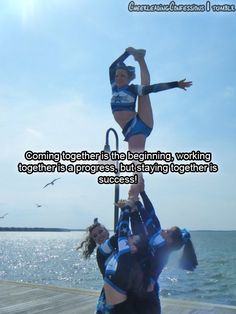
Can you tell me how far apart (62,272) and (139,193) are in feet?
141

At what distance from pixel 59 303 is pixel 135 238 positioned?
5571 mm

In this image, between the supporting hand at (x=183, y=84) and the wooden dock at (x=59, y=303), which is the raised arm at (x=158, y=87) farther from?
the wooden dock at (x=59, y=303)

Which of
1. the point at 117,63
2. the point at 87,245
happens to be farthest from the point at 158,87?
the point at 87,245

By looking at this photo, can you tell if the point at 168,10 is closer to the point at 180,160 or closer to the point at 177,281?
the point at 180,160

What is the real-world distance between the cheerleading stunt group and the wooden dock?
4.31 meters

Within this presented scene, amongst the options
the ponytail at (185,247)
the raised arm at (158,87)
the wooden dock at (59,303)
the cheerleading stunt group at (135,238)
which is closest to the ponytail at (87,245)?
the cheerleading stunt group at (135,238)

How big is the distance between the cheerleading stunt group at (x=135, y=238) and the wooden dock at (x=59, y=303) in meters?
4.31

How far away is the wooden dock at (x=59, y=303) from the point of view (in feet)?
26.8

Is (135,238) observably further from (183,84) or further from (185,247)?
(183,84)

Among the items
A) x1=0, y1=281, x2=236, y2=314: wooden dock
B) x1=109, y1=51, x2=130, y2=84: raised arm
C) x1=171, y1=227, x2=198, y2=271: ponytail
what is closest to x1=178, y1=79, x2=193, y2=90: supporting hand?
x1=109, y1=51, x2=130, y2=84: raised arm

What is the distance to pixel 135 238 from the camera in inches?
155

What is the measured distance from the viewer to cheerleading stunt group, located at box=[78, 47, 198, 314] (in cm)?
391

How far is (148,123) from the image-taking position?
418 centimetres

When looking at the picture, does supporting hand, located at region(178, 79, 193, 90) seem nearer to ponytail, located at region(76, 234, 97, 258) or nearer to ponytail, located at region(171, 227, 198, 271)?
ponytail, located at region(171, 227, 198, 271)
